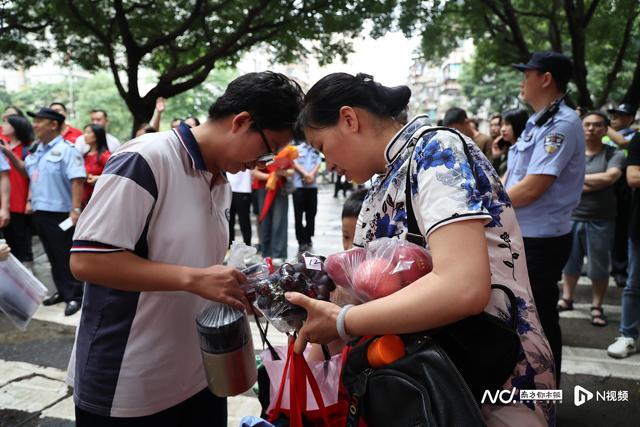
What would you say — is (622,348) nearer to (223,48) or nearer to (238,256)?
(238,256)

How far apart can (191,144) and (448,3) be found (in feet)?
40.6

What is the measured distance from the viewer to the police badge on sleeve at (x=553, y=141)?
280 centimetres

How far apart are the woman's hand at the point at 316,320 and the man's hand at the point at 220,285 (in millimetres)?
249

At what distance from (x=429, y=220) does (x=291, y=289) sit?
449mm

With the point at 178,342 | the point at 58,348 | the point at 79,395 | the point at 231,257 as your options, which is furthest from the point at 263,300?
the point at 58,348

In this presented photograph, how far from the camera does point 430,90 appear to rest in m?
77.9

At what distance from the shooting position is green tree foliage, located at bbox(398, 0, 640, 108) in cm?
1080

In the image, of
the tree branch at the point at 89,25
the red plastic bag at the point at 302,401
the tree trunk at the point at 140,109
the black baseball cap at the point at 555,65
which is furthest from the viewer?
the tree trunk at the point at 140,109

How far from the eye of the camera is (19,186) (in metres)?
6.16

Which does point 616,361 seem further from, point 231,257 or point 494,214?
point 231,257

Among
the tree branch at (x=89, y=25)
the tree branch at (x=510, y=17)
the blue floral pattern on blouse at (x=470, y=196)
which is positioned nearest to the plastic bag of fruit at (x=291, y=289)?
the blue floral pattern on blouse at (x=470, y=196)

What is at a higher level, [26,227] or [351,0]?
[351,0]

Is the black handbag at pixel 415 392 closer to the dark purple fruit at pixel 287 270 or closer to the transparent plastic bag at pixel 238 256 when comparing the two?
the dark purple fruit at pixel 287 270

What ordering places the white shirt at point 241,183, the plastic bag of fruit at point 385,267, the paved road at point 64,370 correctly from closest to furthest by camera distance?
the plastic bag of fruit at point 385,267 → the paved road at point 64,370 → the white shirt at point 241,183
